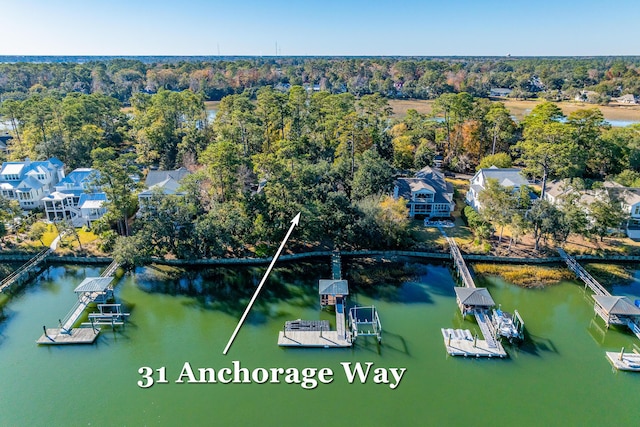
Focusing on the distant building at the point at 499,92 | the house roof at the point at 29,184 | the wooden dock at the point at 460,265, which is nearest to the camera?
the wooden dock at the point at 460,265

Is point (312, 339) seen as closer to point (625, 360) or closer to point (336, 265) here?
point (336, 265)

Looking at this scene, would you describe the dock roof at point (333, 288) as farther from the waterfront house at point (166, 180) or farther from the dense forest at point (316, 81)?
the dense forest at point (316, 81)

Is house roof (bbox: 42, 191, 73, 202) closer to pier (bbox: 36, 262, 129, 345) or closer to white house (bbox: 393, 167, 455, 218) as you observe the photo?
pier (bbox: 36, 262, 129, 345)

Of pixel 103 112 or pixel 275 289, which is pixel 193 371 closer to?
pixel 275 289

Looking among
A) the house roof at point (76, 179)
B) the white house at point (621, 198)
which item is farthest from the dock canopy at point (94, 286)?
the white house at point (621, 198)

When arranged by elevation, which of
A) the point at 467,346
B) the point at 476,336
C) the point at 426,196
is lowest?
the point at 467,346

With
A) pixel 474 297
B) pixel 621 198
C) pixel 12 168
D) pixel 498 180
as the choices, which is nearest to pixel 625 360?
pixel 474 297

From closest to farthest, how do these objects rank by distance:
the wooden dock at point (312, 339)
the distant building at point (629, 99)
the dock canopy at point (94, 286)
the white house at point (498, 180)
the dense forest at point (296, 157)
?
the wooden dock at point (312, 339), the dock canopy at point (94, 286), the dense forest at point (296, 157), the white house at point (498, 180), the distant building at point (629, 99)
